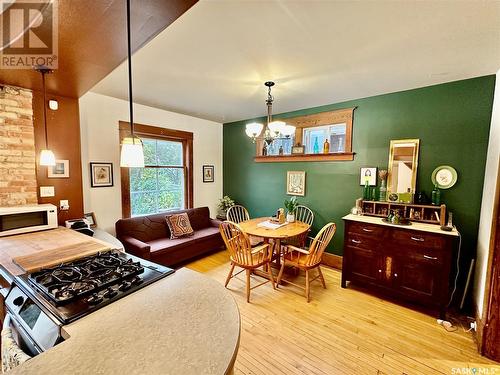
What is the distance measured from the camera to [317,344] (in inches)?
78.1

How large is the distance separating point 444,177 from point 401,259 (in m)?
1.12

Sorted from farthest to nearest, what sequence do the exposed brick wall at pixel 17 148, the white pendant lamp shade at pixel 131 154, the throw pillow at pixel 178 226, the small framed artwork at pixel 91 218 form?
the throw pillow at pixel 178 226 → the small framed artwork at pixel 91 218 → the exposed brick wall at pixel 17 148 → the white pendant lamp shade at pixel 131 154

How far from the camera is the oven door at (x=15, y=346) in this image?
0.86 metres

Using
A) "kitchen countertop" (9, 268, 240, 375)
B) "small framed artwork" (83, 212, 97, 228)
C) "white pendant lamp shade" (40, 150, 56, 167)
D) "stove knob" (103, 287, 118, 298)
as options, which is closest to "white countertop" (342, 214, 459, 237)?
"kitchen countertop" (9, 268, 240, 375)

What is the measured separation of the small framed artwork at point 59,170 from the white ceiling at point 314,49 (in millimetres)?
1082

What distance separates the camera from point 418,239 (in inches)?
94.4

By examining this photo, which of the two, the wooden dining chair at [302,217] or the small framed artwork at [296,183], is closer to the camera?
the wooden dining chair at [302,217]

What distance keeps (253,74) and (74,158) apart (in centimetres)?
230

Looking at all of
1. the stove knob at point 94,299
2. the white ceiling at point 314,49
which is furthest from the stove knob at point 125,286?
the white ceiling at point 314,49

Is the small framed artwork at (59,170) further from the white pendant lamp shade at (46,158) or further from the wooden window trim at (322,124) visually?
the wooden window trim at (322,124)

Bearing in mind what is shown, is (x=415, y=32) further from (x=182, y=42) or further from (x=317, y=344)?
(x=317, y=344)

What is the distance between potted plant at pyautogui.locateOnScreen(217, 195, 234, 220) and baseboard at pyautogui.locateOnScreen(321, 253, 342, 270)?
85.5 inches

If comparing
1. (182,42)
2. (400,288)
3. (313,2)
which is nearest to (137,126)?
(182,42)

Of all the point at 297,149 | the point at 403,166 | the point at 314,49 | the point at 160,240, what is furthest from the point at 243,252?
the point at 403,166
